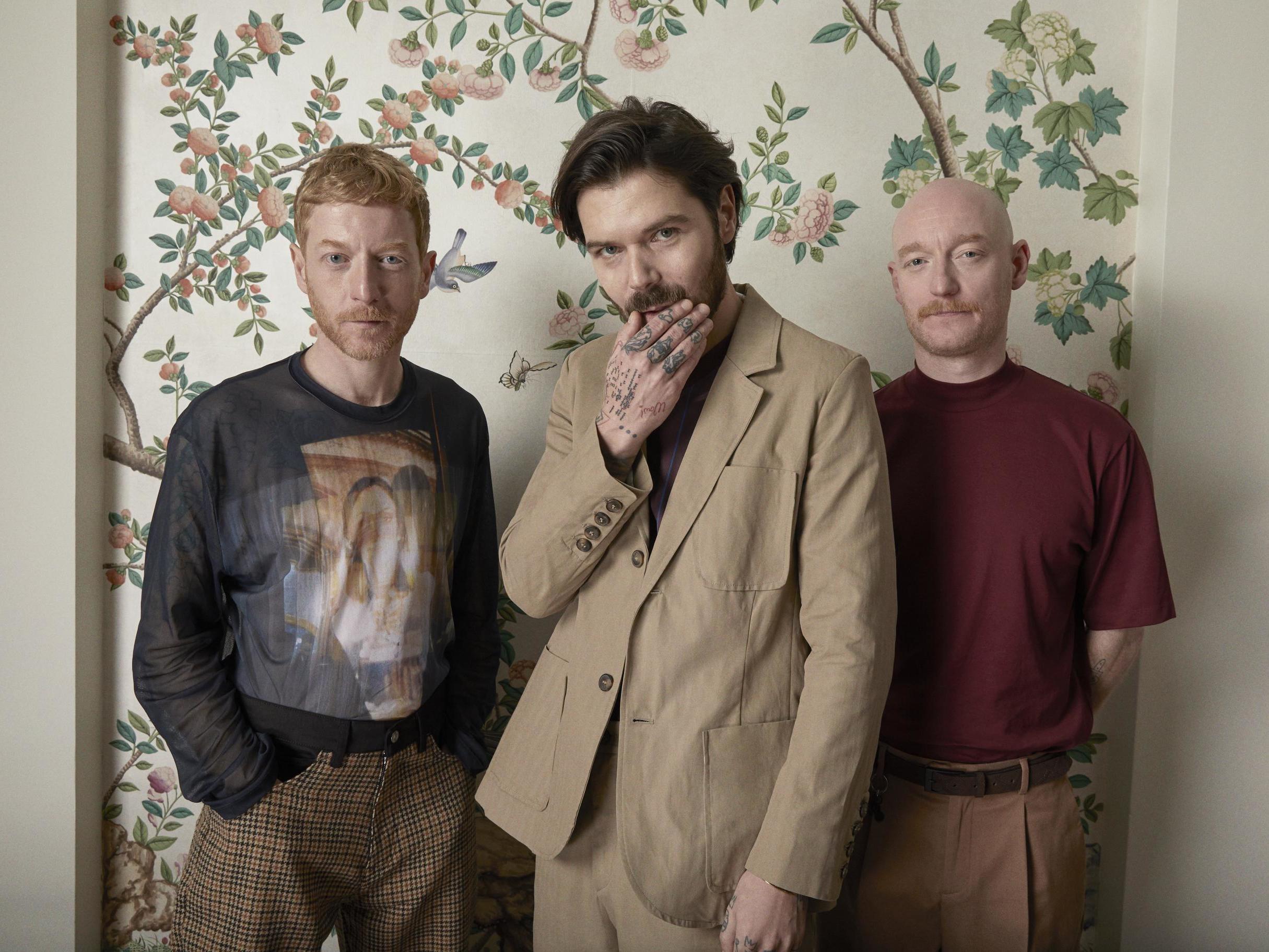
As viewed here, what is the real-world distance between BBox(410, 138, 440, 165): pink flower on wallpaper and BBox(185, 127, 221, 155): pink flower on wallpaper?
0.45 m

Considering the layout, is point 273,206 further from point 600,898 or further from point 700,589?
point 600,898

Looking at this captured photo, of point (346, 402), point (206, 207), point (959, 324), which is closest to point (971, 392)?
point (959, 324)

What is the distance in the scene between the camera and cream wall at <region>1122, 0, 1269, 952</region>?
188cm

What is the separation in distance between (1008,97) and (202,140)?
1850mm

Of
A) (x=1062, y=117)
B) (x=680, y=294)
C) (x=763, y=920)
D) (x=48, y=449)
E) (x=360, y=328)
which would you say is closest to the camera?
(x=763, y=920)

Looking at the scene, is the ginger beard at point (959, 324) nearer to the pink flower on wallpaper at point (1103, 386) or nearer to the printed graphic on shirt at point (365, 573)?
the pink flower on wallpaper at point (1103, 386)

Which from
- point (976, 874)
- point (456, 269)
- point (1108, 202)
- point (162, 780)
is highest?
point (1108, 202)

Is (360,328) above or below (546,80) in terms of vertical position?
below

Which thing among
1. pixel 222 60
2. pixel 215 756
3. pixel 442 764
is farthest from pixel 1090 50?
pixel 215 756

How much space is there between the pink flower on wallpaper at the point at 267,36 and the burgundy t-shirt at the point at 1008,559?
1.63 meters

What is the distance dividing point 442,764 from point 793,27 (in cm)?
176

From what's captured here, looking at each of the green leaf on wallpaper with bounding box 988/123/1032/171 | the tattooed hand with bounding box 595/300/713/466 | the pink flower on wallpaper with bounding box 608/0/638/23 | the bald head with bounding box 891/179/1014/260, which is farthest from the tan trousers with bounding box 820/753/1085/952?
the pink flower on wallpaper with bounding box 608/0/638/23

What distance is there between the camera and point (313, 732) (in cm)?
147

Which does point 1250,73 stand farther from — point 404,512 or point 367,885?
point 367,885
